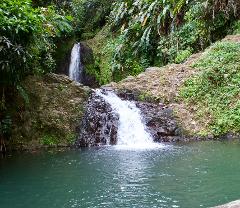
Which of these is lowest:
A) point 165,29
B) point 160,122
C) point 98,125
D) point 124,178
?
point 124,178

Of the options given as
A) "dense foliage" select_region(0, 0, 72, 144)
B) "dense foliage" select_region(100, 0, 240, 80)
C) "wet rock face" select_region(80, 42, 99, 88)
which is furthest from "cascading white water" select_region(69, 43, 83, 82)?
"dense foliage" select_region(0, 0, 72, 144)

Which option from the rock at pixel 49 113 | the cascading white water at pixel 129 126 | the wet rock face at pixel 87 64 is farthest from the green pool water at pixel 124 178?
the wet rock face at pixel 87 64

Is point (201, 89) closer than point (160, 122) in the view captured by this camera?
No

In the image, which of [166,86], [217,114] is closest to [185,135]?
[217,114]

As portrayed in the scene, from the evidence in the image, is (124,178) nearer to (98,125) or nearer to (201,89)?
(98,125)

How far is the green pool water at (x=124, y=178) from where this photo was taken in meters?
6.20

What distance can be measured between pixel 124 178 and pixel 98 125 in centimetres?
480

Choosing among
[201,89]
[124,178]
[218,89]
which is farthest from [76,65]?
[124,178]

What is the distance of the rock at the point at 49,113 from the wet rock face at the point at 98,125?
0.21m

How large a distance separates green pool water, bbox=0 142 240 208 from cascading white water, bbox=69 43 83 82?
32.3 feet

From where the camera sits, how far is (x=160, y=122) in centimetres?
1221

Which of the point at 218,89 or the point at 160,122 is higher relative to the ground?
the point at 218,89

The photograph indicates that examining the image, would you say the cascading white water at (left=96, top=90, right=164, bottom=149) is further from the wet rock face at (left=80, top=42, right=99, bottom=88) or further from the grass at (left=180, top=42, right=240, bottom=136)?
the wet rock face at (left=80, top=42, right=99, bottom=88)

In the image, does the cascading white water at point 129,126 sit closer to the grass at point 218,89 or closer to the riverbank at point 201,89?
the riverbank at point 201,89
